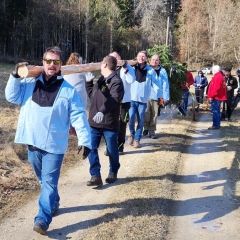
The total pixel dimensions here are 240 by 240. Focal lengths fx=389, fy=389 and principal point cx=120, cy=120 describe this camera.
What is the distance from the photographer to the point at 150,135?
404 inches

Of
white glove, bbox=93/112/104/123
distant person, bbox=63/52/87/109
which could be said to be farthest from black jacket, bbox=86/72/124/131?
distant person, bbox=63/52/87/109

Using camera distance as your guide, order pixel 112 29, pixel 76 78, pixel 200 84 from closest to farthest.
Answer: pixel 76 78 < pixel 200 84 < pixel 112 29

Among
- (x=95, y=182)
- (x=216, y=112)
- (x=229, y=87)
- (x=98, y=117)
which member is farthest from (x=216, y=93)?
(x=98, y=117)

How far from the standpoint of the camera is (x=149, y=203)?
551 centimetres

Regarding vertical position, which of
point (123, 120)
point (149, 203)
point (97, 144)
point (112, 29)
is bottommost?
point (149, 203)

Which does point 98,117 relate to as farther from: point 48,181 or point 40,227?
point 40,227

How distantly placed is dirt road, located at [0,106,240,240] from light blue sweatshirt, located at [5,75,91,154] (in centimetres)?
108

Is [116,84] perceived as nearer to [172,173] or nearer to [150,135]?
[172,173]

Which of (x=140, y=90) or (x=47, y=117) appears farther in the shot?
(x=140, y=90)

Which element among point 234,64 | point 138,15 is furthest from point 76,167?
point 138,15

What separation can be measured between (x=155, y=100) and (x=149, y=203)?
4812 mm

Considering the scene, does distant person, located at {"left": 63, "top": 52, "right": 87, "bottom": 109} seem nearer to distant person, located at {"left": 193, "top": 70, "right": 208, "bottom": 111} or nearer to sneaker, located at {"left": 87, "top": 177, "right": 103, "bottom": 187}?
sneaker, located at {"left": 87, "top": 177, "right": 103, "bottom": 187}

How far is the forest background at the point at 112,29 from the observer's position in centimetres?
4916

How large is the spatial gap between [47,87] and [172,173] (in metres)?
3.59
